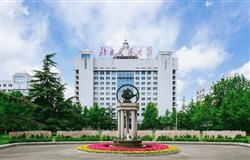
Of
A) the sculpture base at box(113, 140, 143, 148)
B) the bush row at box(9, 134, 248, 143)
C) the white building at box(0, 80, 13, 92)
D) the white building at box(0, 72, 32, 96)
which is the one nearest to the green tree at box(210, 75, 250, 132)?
the bush row at box(9, 134, 248, 143)

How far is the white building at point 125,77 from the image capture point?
4190 inches

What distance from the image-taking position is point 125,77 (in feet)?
359

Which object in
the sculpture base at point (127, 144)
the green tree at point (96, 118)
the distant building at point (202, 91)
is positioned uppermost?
the distant building at point (202, 91)

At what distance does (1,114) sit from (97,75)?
7366cm

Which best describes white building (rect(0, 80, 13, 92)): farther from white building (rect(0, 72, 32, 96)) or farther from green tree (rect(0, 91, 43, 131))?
green tree (rect(0, 91, 43, 131))

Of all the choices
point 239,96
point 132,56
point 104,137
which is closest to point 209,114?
point 239,96

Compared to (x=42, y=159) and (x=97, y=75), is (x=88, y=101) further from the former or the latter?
(x=42, y=159)

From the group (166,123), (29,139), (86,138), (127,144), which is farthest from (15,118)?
(166,123)

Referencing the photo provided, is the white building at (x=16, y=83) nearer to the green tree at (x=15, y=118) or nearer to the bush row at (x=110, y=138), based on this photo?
the green tree at (x=15, y=118)

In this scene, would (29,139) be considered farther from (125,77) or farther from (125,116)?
(125,77)

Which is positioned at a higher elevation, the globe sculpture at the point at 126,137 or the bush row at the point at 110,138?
the globe sculpture at the point at 126,137

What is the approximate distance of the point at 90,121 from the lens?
69.3 metres

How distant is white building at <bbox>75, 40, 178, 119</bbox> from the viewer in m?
106

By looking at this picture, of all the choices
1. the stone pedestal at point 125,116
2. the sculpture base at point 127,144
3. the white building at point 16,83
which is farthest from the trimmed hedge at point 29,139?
the white building at point 16,83
